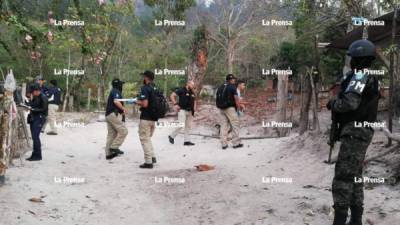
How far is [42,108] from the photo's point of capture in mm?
9039

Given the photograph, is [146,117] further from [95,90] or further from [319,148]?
[95,90]

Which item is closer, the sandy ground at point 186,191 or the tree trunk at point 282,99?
the sandy ground at point 186,191

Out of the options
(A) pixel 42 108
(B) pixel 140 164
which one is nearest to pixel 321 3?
(B) pixel 140 164

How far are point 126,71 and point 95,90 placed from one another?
2.47m

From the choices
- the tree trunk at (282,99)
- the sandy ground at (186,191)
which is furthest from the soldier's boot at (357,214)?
the tree trunk at (282,99)

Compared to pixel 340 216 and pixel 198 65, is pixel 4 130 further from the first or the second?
pixel 198 65

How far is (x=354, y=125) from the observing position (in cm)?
466

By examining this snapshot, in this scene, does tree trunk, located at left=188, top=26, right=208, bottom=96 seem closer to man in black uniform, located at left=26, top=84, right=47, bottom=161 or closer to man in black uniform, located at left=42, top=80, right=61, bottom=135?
man in black uniform, located at left=42, top=80, right=61, bottom=135

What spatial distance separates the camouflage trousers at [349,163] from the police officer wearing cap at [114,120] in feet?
18.9

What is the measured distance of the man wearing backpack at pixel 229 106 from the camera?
1077cm

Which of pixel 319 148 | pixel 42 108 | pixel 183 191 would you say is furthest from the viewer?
pixel 42 108

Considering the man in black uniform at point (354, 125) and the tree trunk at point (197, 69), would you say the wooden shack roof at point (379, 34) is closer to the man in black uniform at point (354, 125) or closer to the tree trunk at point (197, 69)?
the man in black uniform at point (354, 125)

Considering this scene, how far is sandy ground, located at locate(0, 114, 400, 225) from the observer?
18.2 ft

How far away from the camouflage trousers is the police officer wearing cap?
5766 mm
